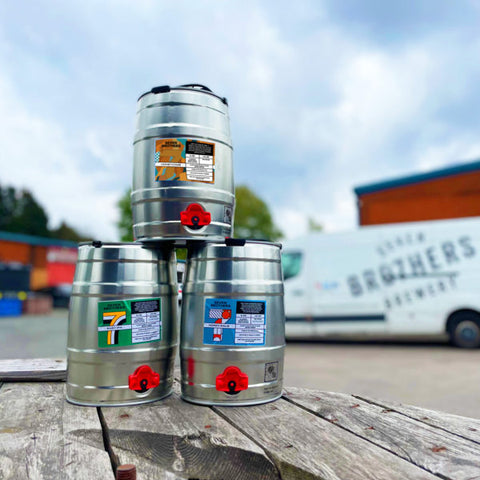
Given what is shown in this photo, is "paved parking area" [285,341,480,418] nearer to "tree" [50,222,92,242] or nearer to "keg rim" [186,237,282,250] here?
"keg rim" [186,237,282,250]

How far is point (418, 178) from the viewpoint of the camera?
53.8 feet

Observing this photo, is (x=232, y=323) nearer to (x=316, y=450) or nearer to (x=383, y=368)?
(x=316, y=450)

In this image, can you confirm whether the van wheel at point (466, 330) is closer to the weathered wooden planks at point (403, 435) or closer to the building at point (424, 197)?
the building at point (424, 197)

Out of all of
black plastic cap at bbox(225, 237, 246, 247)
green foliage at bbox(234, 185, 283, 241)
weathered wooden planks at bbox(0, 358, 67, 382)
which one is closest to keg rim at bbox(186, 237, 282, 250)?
black plastic cap at bbox(225, 237, 246, 247)

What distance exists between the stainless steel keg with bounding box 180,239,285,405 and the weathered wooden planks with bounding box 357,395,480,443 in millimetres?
495

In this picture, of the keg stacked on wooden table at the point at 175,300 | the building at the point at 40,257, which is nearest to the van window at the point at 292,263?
the keg stacked on wooden table at the point at 175,300

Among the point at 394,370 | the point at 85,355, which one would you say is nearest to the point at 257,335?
the point at 85,355

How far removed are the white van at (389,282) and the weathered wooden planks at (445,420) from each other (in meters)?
8.39

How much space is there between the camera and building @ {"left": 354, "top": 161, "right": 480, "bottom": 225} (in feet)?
51.3

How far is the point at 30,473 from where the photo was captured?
1.28 m

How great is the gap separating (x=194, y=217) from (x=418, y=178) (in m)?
15.7

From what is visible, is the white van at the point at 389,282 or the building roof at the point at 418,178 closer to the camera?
the white van at the point at 389,282

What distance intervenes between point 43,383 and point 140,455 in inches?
46.6

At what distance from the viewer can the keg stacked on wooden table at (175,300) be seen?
1.98 meters
